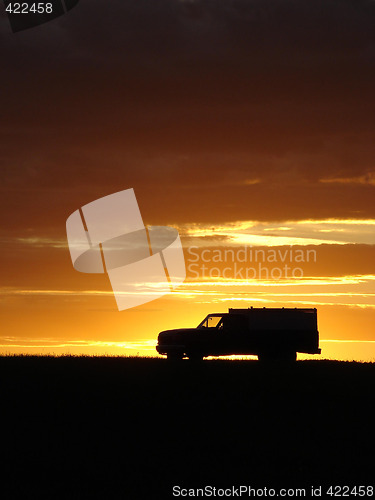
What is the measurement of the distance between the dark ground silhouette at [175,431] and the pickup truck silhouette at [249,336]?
7290 millimetres

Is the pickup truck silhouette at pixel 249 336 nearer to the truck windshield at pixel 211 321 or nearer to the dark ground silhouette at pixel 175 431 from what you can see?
the truck windshield at pixel 211 321

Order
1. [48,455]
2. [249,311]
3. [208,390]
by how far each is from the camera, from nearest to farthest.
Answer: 1. [48,455]
2. [208,390]
3. [249,311]

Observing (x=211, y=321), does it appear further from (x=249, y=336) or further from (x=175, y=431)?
(x=175, y=431)

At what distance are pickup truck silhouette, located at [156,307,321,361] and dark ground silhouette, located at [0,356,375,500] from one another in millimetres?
7290

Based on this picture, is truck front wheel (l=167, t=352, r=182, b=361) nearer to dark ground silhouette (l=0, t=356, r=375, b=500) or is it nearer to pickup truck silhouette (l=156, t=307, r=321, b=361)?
pickup truck silhouette (l=156, t=307, r=321, b=361)

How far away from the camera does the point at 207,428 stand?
16094 millimetres

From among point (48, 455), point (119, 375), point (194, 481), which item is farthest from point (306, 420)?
point (119, 375)

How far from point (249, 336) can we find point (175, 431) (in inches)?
614

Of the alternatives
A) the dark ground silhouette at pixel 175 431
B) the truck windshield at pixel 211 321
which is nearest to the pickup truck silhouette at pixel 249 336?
the truck windshield at pixel 211 321

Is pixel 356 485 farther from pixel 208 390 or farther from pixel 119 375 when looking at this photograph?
pixel 119 375

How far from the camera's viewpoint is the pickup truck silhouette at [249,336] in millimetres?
30719

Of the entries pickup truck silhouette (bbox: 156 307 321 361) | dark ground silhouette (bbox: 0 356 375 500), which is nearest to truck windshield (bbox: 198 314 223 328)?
pickup truck silhouette (bbox: 156 307 321 361)

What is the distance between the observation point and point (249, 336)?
102ft

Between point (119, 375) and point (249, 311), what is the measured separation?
9.93 meters
